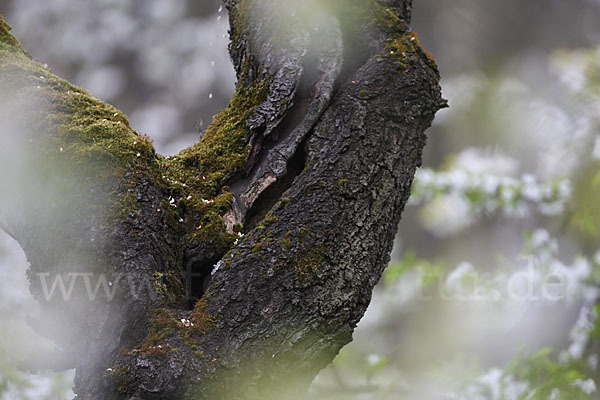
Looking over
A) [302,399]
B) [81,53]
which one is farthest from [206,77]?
[302,399]

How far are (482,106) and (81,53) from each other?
3390 millimetres

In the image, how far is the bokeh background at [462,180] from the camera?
3.30m

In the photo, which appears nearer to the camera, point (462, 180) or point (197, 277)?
point (197, 277)

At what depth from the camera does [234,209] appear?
55.1 inches

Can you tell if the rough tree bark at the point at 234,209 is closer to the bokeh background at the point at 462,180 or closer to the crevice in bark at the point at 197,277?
the crevice in bark at the point at 197,277

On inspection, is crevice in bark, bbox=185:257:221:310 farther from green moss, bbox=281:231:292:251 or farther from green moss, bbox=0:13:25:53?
green moss, bbox=0:13:25:53

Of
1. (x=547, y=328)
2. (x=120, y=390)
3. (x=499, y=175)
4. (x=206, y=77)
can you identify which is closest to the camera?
(x=120, y=390)

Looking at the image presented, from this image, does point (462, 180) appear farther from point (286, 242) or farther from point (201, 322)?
point (201, 322)

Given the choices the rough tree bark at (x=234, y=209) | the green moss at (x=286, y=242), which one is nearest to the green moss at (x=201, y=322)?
the rough tree bark at (x=234, y=209)

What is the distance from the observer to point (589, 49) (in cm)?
366

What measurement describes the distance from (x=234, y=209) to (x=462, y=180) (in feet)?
8.59

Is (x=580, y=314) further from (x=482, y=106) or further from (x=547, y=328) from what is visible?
(x=482, y=106)

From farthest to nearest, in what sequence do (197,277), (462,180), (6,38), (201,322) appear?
(462,180) < (6,38) < (197,277) < (201,322)

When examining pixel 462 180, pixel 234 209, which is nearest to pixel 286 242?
pixel 234 209
